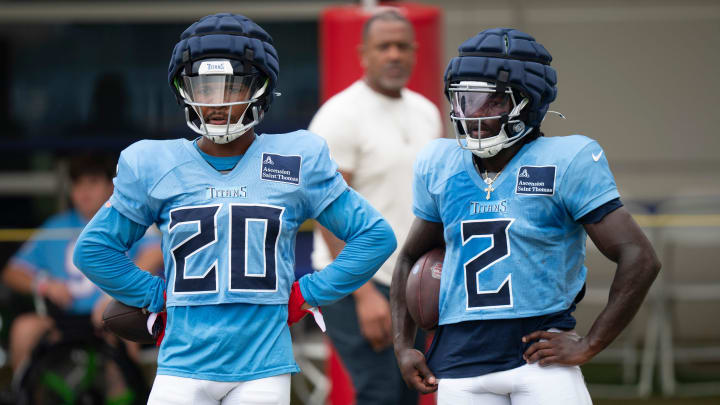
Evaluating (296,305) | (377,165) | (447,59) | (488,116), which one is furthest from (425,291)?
(447,59)

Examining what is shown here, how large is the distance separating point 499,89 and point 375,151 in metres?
1.33

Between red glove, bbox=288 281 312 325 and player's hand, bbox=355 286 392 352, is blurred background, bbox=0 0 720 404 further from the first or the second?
red glove, bbox=288 281 312 325

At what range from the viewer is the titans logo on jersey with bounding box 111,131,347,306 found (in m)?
2.77

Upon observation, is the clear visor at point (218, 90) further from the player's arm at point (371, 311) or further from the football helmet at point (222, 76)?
the player's arm at point (371, 311)

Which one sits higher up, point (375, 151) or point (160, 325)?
point (375, 151)

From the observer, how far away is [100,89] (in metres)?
8.20

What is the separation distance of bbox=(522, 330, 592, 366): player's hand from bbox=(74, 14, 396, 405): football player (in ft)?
1.66

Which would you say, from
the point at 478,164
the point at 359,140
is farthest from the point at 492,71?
the point at 359,140

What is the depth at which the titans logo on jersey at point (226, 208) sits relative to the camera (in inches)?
Answer: 109

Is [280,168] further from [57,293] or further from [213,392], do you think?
[57,293]

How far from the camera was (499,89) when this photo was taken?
2.77 meters

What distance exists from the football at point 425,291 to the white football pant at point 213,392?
0.44m

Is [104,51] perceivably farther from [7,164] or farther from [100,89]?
[7,164]

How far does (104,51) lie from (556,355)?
247 inches
